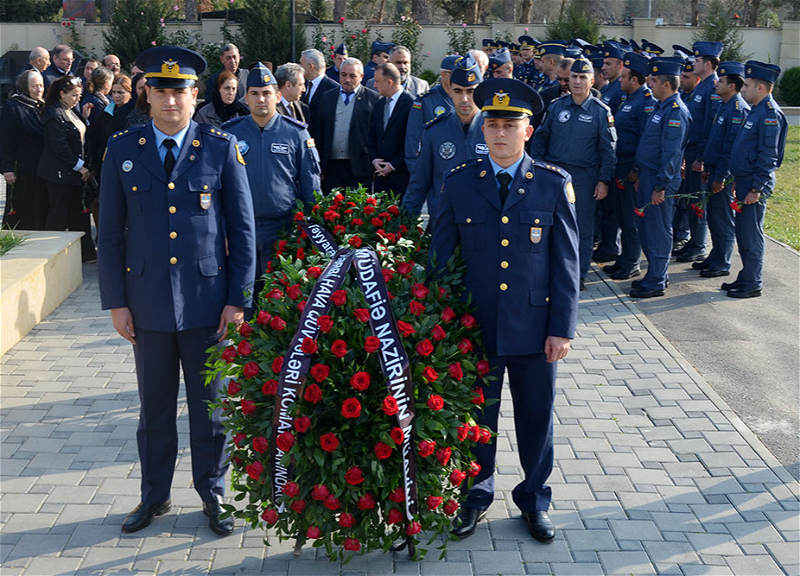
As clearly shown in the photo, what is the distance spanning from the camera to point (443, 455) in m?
4.09

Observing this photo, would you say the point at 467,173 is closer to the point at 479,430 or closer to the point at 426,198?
the point at 479,430

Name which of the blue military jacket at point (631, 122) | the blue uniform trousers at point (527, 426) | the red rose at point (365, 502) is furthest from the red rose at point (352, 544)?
the blue military jacket at point (631, 122)

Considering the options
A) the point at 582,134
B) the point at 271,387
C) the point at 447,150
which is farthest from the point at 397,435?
the point at 582,134

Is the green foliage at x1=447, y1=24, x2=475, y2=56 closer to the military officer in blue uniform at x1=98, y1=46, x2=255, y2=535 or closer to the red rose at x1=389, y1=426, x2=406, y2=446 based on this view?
the military officer in blue uniform at x1=98, y1=46, x2=255, y2=535

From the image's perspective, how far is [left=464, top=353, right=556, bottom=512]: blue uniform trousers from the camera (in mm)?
4516

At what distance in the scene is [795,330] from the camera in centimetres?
808

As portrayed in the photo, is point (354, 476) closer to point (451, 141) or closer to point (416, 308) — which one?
point (416, 308)

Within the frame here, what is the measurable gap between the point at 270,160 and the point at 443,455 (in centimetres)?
297

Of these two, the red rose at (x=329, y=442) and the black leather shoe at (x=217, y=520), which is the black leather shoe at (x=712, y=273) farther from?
the red rose at (x=329, y=442)

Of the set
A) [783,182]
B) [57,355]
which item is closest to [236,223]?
[57,355]

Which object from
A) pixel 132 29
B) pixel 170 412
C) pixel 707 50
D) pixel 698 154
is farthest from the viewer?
pixel 132 29

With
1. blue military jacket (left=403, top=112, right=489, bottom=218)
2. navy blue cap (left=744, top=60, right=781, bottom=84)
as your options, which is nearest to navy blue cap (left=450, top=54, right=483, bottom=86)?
blue military jacket (left=403, top=112, right=489, bottom=218)

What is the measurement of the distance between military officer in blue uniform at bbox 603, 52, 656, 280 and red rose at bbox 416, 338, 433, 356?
20.1 ft

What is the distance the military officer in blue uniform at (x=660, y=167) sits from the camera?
28.8 ft
